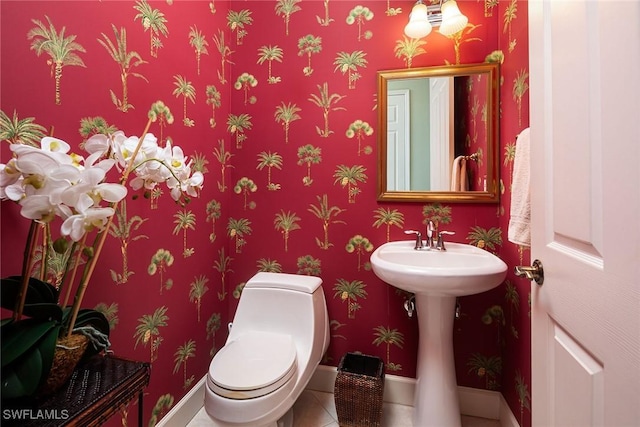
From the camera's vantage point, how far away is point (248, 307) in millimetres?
1549

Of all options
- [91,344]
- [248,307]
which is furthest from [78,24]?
[248,307]

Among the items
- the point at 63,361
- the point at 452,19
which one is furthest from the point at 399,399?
the point at 452,19

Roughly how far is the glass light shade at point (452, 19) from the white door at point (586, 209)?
0.72 meters

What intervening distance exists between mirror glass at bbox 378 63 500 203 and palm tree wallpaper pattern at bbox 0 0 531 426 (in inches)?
1.7

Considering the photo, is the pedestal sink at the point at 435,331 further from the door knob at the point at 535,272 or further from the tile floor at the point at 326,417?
the door knob at the point at 535,272

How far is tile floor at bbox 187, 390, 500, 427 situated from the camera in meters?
1.47

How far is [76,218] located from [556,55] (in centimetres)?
107

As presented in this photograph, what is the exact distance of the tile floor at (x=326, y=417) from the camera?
1475mm

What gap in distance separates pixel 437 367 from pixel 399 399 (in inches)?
16.5

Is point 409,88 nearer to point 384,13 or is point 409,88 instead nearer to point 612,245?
point 384,13

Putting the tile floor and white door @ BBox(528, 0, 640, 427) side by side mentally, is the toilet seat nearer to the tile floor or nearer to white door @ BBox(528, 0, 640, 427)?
the tile floor

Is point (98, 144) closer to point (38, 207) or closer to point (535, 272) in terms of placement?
point (38, 207)

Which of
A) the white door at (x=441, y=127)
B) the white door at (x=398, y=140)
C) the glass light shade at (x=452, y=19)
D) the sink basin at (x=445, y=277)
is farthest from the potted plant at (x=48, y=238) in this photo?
the glass light shade at (x=452, y=19)

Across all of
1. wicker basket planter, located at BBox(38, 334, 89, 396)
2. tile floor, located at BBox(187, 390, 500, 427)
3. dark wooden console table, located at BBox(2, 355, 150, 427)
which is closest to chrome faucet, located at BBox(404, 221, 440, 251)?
tile floor, located at BBox(187, 390, 500, 427)
